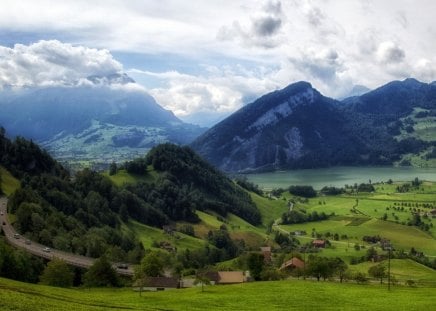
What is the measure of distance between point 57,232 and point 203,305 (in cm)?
7126

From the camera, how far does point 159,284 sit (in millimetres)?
103500

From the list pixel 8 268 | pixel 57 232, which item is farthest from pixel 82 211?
pixel 8 268

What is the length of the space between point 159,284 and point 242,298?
2376 centimetres

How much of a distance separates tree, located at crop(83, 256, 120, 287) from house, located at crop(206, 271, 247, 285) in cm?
2213

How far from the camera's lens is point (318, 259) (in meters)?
118

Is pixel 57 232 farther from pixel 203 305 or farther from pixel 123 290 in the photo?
pixel 203 305

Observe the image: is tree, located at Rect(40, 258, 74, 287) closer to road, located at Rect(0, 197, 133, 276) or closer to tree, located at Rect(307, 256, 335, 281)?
road, located at Rect(0, 197, 133, 276)

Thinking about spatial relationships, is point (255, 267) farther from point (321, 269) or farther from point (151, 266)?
point (151, 266)

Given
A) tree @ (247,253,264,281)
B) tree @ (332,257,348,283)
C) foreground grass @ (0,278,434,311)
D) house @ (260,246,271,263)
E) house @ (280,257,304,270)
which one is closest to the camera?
foreground grass @ (0,278,434,311)

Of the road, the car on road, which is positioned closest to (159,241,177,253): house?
the car on road

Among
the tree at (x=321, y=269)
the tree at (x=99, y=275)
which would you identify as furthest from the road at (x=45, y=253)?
the tree at (x=321, y=269)

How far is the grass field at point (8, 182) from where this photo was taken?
578 ft

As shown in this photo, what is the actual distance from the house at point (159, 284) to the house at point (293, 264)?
35.3m

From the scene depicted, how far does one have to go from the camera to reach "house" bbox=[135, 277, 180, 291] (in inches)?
3994
